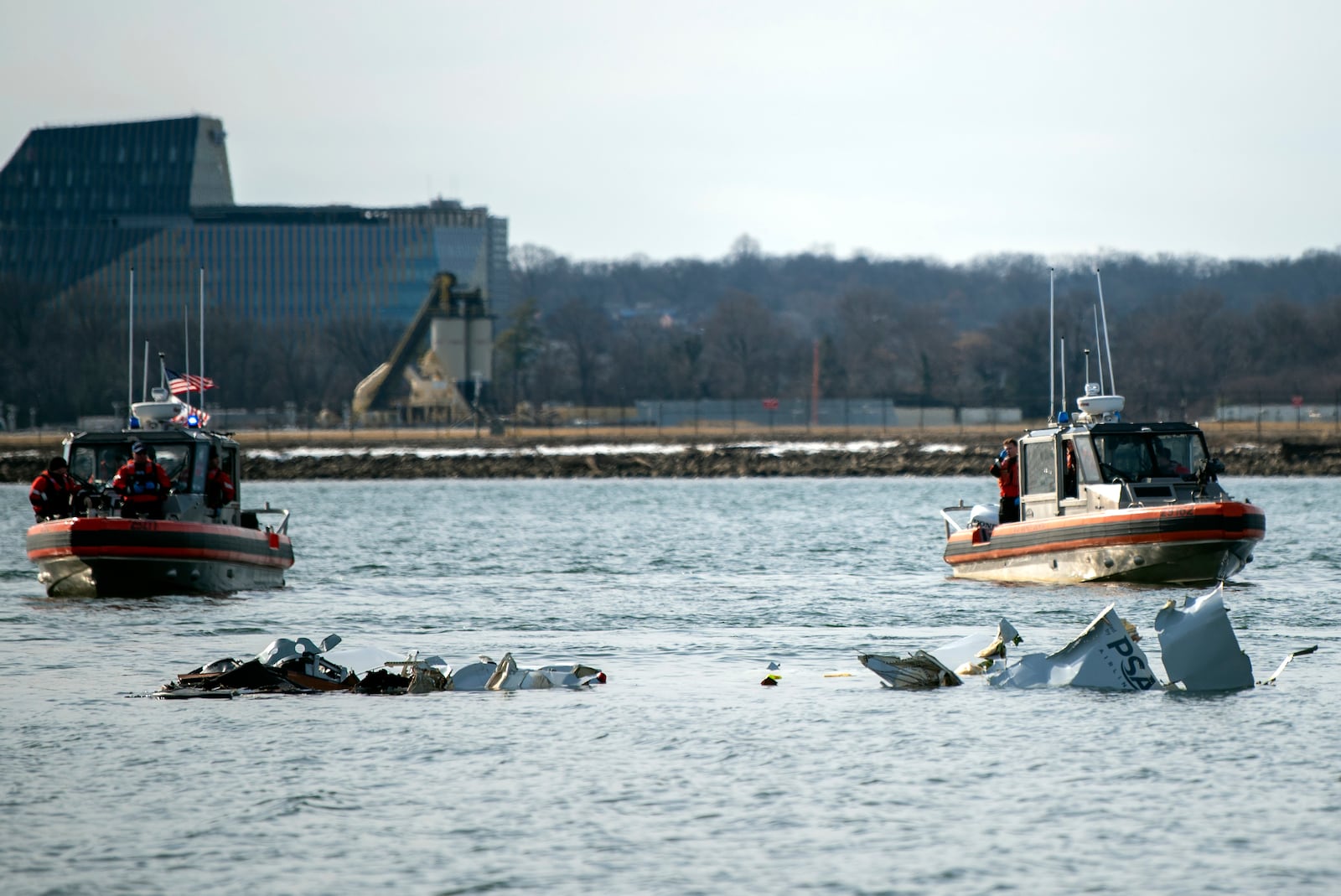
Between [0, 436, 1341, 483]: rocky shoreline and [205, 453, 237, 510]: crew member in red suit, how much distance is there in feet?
189

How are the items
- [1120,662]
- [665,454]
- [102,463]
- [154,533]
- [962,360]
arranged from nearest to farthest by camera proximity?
[1120,662] < [154,533] < [102,463] < [665,454] < [962,360]

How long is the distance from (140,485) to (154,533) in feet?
2.32

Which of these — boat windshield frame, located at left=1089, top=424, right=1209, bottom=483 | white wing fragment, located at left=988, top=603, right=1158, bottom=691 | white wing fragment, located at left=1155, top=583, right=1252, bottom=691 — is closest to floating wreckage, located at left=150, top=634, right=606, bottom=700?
white wing fragment, located at left=988, top=603, right=1158, bottom=691

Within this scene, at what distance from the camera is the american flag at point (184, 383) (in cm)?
2834

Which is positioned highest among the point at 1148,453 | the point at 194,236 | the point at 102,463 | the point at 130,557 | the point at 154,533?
the point at 194,236

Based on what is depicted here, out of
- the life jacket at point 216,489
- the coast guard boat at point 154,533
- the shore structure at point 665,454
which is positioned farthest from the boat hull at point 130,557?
the shore structure at point 665,454

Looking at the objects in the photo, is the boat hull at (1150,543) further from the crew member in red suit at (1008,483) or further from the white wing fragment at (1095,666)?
the white wing fragment at (1095,666)

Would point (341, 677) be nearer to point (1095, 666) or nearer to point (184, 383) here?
point (1095, 666)

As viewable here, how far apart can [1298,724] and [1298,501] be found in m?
44.1

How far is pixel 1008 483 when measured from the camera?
27.5 metres

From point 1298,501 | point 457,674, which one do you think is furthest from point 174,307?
point 457,674

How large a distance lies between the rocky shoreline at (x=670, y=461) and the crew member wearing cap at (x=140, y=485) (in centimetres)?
5938

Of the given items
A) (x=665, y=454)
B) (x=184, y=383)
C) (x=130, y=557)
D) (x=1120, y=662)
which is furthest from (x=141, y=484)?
(x=665, y=454)

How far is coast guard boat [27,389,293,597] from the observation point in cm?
2511
